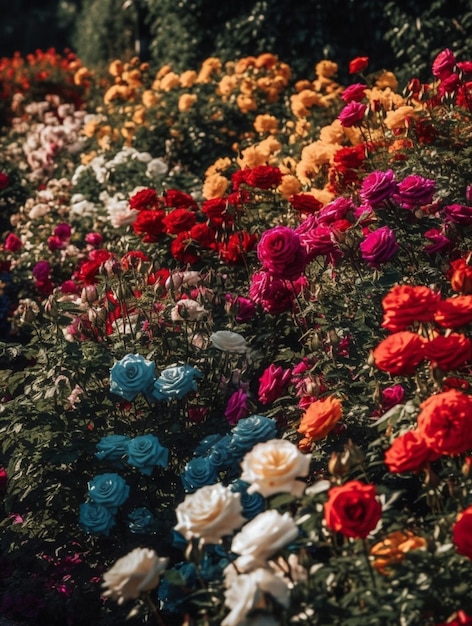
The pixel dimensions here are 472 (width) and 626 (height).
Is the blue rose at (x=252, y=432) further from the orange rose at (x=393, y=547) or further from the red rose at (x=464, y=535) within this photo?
the red rose at (x=464, y=535)

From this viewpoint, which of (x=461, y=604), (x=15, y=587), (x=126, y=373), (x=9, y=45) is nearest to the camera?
(x=461, y=604)

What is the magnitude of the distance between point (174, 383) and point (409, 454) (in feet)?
3.47

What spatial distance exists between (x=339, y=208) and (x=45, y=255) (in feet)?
9.68

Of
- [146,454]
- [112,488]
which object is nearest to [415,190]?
[146,454]

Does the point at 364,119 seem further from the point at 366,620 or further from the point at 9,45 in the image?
the point at 9,45

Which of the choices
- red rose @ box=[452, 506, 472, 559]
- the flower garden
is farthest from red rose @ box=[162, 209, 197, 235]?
red rose @ box=[452, 506, 472, 559]

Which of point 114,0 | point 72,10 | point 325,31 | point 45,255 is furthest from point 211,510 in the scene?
point 72,10

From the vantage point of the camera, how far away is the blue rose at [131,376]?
2.88m

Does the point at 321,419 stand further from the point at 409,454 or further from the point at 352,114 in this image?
the point at 352,114

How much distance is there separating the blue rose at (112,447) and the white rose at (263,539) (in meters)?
1.08

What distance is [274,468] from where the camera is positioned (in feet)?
6.47

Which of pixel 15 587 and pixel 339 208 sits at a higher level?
pixel 339 208

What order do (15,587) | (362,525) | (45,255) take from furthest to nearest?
(45,255) → (15,587) → (362,525)

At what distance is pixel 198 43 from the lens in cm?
868
